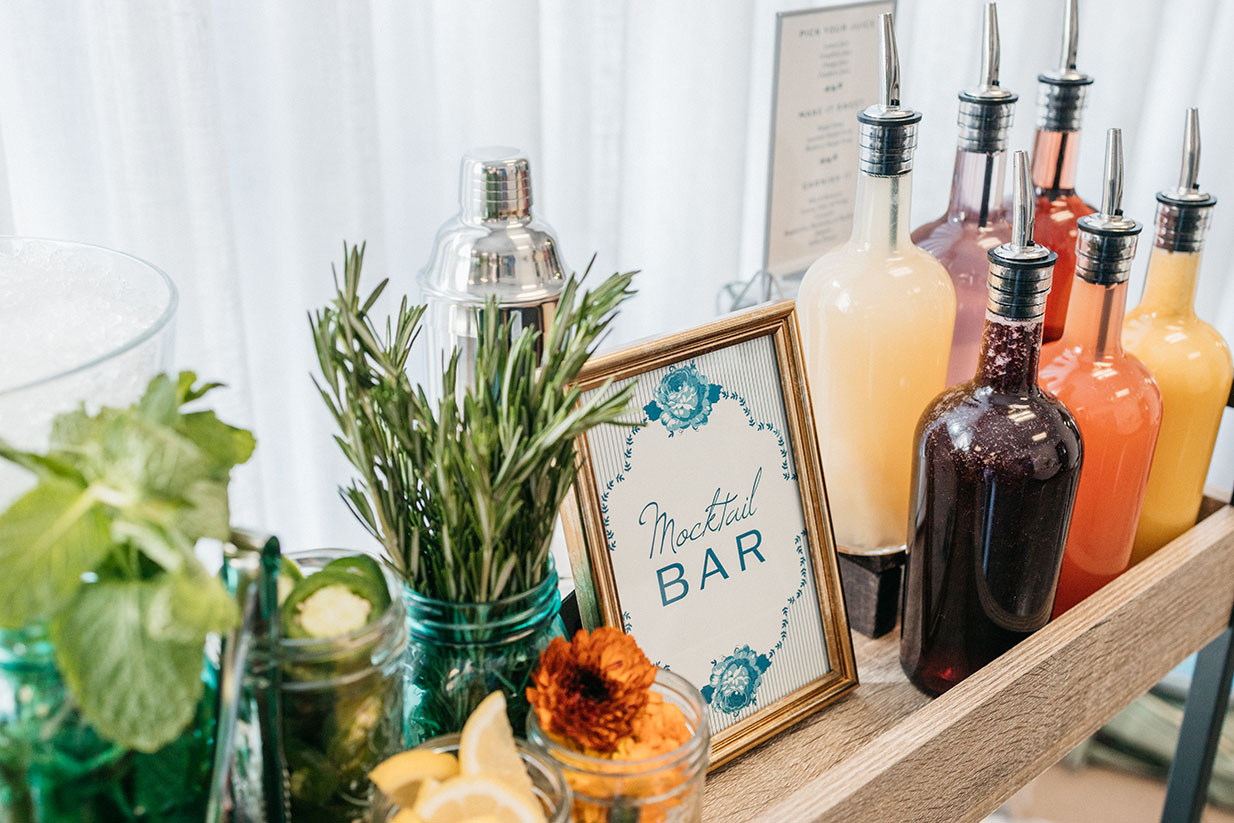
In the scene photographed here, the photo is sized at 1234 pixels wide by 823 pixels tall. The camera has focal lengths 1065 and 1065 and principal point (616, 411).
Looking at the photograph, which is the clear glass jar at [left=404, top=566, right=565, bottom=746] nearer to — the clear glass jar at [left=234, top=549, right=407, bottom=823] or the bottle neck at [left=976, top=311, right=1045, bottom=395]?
the clear glass jar at [left=234, top=549, right=407, bottom=823]

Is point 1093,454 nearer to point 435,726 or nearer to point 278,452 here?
point 435,726

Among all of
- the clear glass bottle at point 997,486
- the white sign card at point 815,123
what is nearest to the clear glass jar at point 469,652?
the clear glass bottle at point 997,486

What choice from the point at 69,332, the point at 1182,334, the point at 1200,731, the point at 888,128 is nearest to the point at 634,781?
the point at 69,332

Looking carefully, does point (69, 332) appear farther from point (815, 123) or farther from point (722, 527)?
point (815, 123)

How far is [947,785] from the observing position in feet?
1.75

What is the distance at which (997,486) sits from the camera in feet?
1.73

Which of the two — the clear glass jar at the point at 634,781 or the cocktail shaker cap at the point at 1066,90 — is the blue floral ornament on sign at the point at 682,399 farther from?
the cocktail shaker cap at the point at 1066,90

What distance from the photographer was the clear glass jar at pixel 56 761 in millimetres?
297

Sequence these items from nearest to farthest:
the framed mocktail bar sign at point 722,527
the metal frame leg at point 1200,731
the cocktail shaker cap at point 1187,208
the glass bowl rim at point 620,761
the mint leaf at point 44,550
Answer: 1. the mint leaf at point 44,550
2. the glass bowl rim at point 620,761
3. the framed mocktail bar sign at point 722,527
4. the cocktail shaker cap at point 1187,208
5. the metal frame leg at point 1200,731

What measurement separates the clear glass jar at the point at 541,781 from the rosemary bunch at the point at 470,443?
0.06 m

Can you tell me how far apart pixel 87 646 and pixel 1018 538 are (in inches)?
17.0

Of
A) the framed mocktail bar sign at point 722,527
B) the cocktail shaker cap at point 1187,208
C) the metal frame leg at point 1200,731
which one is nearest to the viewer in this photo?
the framed mocktail bar sign at point 722,527

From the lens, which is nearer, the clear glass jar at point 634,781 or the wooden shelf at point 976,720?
the clear glass jar at point 634,781

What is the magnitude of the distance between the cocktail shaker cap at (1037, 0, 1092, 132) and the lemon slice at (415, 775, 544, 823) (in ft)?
1.77
